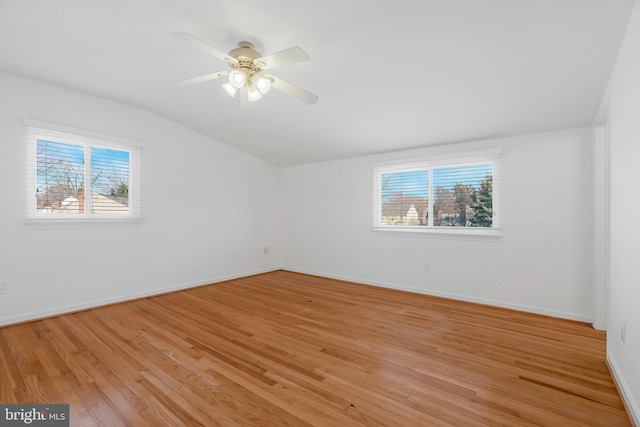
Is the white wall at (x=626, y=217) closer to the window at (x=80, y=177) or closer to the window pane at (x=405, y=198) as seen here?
the window pane at (x=405, y=198)

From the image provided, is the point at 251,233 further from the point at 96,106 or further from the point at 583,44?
the point at 583,44

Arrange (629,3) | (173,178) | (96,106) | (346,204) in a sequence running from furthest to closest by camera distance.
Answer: (346,204) < (173,178) < (96,106) < (629,3)

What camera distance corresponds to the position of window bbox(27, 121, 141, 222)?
324cm

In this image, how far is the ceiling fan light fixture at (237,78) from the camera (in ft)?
7.27

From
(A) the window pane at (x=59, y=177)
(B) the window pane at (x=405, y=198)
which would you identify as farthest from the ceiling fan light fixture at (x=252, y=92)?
(B) the window pane at (x=405, y=198)

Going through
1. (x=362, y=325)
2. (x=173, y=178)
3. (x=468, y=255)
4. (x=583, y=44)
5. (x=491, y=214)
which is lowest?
(x=362, y=325)

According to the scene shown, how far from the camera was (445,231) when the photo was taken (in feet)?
13.3

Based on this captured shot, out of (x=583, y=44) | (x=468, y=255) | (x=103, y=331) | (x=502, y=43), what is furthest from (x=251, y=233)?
(x=583, y=44)

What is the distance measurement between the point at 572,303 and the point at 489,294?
800 millimetres

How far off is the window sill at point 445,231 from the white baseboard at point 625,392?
173 centimetres

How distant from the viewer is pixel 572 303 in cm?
321

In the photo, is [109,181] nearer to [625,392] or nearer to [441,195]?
[441,195]

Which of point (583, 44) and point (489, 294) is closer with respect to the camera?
point (583, 44)

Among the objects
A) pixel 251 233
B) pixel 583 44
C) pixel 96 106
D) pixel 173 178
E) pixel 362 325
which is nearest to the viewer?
pixel 583 44
